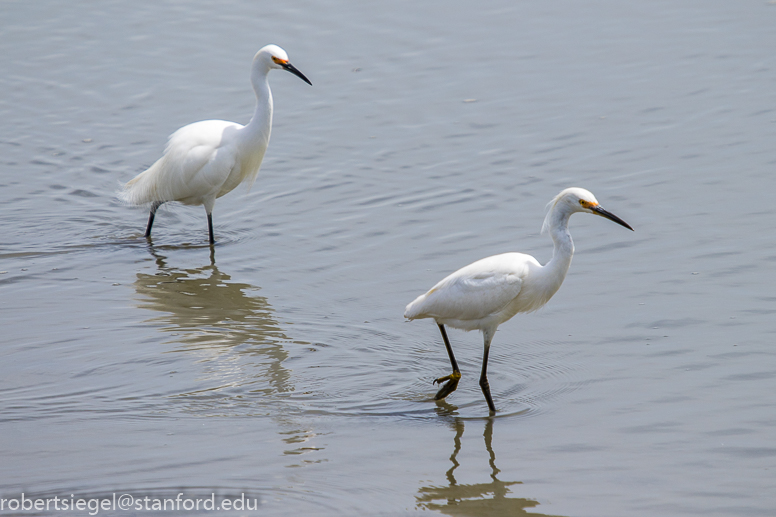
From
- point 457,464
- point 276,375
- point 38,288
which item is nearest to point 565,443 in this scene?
point 457,464

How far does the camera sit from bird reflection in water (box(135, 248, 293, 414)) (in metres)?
5.74

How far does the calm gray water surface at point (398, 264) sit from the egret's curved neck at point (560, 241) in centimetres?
86

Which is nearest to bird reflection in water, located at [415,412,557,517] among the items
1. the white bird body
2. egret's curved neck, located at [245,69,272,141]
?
the white bird body

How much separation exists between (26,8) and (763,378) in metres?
15.6

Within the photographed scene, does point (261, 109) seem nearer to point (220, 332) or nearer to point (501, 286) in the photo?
point (220, 332)

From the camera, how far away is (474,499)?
15.3 ft

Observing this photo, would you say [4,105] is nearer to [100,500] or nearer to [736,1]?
[100,500]

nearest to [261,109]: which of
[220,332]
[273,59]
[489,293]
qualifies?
[273,59]

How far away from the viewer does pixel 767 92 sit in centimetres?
1101

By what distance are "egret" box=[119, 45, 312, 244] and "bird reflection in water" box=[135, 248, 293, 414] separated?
74 centimetres

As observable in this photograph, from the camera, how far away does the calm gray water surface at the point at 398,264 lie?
194 inches

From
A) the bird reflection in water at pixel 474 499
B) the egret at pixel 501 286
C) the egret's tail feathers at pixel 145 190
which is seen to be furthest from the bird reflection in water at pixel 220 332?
→ the bird reflection in water at pixel 474 499

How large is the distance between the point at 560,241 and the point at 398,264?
8.35 feet

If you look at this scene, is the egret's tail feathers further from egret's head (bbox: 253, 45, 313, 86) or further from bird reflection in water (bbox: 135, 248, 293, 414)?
egret's head (bbox: 253, 45, 313, 86)
